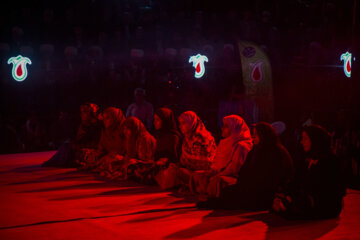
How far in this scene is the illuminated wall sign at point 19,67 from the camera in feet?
37.7

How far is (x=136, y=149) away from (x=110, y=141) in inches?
30.2

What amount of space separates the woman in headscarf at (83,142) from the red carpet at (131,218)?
76.2 inches

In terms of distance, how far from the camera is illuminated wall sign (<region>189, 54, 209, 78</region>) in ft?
44.6

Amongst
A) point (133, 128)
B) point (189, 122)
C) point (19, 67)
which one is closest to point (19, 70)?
point (19, 67)

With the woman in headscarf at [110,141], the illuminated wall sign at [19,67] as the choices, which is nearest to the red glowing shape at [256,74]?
the woman in headscarf at [110,141]

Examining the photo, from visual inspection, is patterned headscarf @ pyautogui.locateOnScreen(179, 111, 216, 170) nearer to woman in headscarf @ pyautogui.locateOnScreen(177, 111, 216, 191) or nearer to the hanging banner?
woman in headscarf @ pyautogui.locateOnScreen(177, 111, 216, 191)

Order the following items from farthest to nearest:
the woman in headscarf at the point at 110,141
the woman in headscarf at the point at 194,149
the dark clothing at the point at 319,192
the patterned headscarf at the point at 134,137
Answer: the woman in headscarf at the point at 110,141 → the patterned headscarf at the point at 134,137 → the woman in headscarf at the point at 194,149 → the dark clothing at the point at 319,192

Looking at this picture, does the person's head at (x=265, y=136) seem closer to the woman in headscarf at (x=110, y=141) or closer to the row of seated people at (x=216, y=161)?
the row of seated people at (x=216, y=161)

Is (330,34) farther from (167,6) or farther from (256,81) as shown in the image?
(256,81)

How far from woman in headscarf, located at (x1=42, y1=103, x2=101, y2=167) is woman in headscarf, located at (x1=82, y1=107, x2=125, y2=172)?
1.29ft

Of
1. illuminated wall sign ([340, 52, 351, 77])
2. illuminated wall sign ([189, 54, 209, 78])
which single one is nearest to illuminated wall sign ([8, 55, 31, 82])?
illuminated wall sign ([189, 54, 209, 78])

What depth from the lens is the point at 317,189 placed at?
4848mm

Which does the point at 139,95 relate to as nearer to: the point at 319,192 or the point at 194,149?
the point at 194,149

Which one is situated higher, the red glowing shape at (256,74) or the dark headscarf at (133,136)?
the red glowing shape at (256,74)
